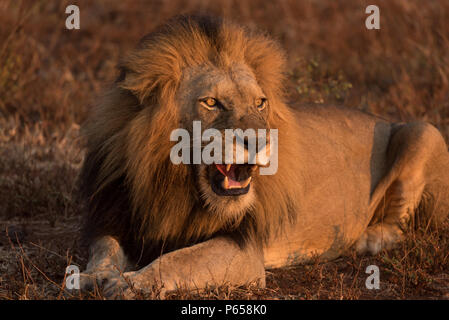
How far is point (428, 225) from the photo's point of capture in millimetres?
4578

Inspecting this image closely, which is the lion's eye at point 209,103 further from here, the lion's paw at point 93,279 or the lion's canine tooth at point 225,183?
the lion's paw at point 93,279

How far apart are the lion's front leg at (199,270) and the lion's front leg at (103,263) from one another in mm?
78

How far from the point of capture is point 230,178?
3.52m

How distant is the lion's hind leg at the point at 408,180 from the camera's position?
16.0 ft

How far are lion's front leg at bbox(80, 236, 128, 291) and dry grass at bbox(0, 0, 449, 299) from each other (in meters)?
0.15

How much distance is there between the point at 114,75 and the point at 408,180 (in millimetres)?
2068

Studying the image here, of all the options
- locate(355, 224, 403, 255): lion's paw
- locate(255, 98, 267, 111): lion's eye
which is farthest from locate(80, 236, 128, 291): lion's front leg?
locate(355, 224, 403, 255): lion's paw

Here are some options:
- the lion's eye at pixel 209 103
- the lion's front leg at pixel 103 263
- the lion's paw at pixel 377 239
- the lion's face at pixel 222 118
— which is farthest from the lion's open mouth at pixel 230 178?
the lion's paw at pixel 377 239

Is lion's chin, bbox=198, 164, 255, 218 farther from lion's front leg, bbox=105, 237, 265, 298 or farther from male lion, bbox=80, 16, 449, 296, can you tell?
lion's front leg, bbox=105, 237, 265, 298

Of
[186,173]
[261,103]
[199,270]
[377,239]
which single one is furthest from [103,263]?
[377,239]
